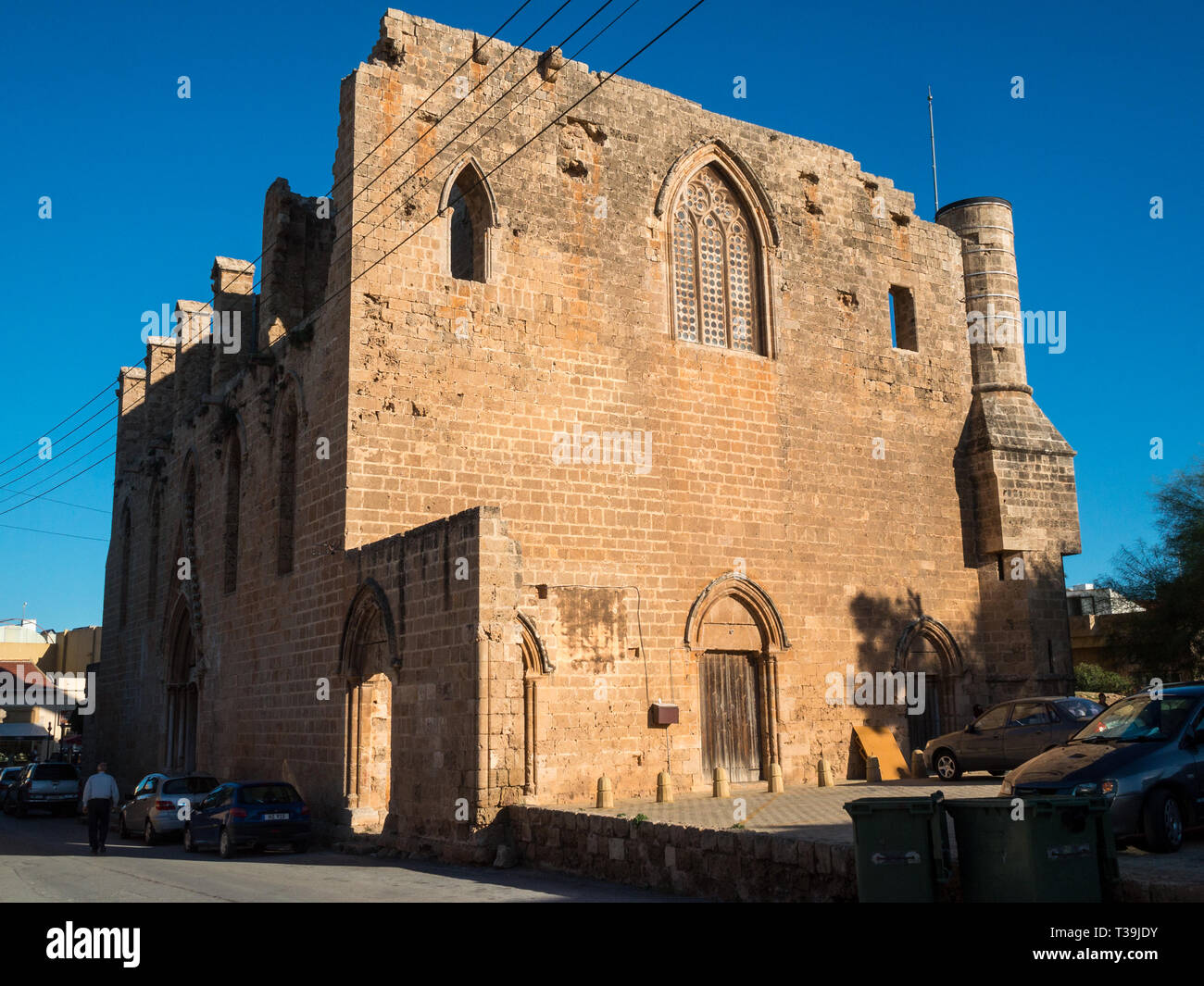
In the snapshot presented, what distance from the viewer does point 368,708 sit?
15242 mm

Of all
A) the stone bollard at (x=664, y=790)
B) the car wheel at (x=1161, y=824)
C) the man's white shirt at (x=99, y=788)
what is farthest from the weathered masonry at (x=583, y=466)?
the car wheel at (x=1161, y=824)

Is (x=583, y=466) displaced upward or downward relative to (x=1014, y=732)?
upward

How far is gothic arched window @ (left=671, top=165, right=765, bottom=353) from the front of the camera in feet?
63.0

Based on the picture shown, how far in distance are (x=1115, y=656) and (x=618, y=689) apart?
14.7 m

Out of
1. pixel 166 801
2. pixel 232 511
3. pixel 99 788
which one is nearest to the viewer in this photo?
pixel 99 788

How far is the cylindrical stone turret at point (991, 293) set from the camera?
22047 millimetres

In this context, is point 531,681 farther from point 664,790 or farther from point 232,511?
point 232,511

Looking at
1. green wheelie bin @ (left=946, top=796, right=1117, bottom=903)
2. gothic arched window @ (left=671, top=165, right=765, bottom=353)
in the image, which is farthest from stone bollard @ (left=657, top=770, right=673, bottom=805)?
green wheelie bin @ (left=946, top=796, right=1117, bottom=903)

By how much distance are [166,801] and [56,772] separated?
468 inches

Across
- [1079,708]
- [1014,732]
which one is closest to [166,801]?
[1014,732]

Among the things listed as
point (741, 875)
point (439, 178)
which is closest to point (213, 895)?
point (741, 875)

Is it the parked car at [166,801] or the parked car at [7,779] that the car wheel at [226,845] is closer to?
the parked car at [166,801]
